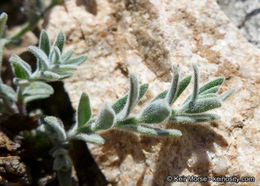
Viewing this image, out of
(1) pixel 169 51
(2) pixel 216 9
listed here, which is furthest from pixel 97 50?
(2) pixel 216 9

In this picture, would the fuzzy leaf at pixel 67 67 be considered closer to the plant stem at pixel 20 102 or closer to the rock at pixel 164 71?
the rock at pixel 164 71

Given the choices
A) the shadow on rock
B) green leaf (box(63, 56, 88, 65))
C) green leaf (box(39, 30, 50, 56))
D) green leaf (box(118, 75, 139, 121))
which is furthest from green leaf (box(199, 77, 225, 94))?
green leaf (box(39, 30, 50, 56))

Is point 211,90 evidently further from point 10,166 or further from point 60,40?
point 10,166

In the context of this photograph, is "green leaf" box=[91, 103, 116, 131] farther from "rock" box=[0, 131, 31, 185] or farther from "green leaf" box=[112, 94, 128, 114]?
"rock" box=[0, 131, 31, 185]

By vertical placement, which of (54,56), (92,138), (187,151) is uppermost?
(54,56)

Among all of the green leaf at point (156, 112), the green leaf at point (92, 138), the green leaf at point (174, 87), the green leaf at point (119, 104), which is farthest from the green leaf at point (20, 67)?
the green leaf at point (174, 87)

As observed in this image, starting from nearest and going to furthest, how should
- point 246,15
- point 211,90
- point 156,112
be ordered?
point 156,112
point 211,90
point 246,15

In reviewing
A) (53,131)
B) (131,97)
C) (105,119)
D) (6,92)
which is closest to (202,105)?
(131,97)

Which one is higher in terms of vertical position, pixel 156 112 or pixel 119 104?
pixel 156 112
